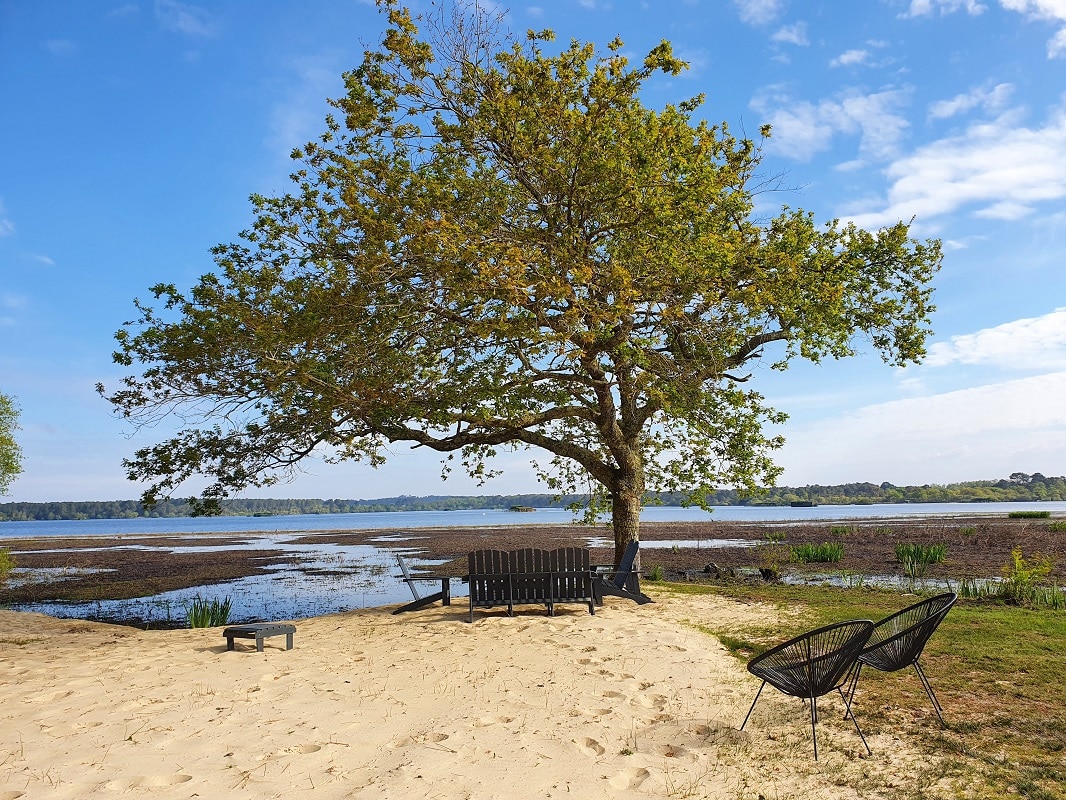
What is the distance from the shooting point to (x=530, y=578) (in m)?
10.2

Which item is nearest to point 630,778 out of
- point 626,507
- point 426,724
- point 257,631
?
point 426,724

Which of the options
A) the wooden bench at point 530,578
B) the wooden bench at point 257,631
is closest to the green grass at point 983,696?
the wooden bench at point 530,578

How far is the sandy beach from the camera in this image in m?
4.44

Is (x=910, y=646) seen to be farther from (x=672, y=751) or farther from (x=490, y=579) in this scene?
(x=490, y=579)

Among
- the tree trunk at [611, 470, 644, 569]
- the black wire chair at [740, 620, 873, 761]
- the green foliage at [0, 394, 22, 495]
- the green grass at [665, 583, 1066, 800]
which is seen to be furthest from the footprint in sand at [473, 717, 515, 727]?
the green foliage at [0, 394, 22, 495]

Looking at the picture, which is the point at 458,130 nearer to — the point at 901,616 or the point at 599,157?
the point at 599,157

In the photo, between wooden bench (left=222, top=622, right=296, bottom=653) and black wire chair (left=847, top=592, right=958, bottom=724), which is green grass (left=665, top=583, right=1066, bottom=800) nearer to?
black wire chair (left=847, top=592, right=958, bottom=724)

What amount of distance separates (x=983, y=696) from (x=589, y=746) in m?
3.51

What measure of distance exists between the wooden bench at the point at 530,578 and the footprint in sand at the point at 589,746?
4.95 m

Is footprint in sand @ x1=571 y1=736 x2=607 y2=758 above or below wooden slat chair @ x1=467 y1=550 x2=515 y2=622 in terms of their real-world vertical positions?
below

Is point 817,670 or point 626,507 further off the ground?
point 626,507

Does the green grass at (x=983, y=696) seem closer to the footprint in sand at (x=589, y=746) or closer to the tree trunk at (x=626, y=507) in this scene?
the footprint in sand at (x=589, y=746)

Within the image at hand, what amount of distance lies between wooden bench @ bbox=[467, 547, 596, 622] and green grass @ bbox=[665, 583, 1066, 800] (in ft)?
6.37

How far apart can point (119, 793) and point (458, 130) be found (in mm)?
9664
